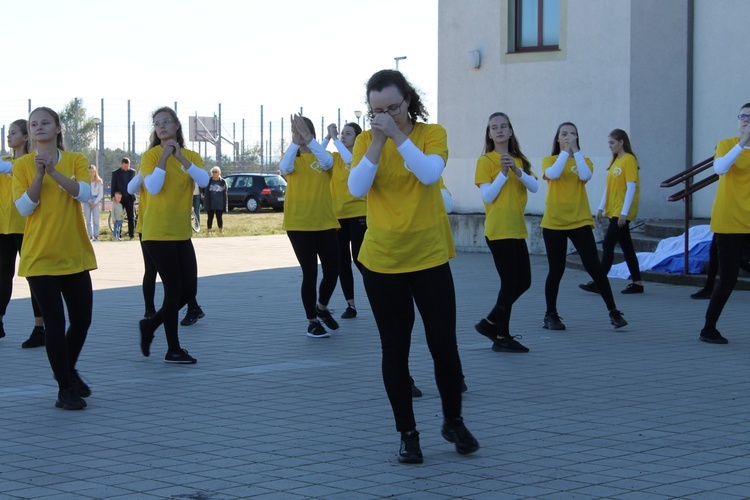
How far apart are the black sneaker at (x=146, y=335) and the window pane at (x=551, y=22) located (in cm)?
1326

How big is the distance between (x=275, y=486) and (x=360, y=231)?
626 cm

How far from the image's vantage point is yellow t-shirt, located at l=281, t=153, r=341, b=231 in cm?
980

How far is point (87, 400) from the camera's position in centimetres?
709

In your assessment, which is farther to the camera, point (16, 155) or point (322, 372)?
point (16, 155)

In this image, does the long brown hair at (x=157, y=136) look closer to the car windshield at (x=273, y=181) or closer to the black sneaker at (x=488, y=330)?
the black sneaker at (x=488, y=330)

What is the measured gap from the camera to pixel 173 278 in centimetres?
844

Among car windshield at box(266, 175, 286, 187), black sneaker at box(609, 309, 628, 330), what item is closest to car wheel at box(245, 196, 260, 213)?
car windshield at box(266, 175, 286, 187)

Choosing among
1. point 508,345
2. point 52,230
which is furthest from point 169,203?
point 508,345

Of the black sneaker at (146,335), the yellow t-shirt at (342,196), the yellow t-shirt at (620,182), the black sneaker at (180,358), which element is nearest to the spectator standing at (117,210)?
the yellow t-shirt at (620,182)

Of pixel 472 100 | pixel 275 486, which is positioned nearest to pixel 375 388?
pixel 275 486

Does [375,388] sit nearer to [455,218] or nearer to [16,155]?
[16,155]

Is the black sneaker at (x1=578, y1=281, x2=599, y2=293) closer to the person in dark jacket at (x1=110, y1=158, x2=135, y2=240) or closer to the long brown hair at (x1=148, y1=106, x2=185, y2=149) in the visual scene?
the long brown hair at (x1=148, y1=106, x2=185, y2=149)

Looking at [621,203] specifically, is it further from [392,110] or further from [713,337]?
[392,110]

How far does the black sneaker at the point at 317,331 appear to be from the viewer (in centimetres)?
988
